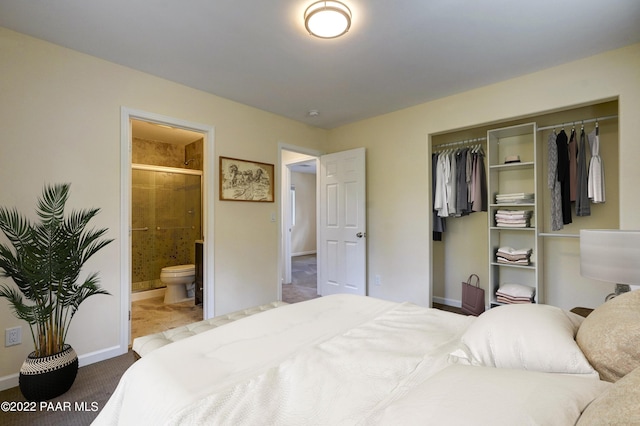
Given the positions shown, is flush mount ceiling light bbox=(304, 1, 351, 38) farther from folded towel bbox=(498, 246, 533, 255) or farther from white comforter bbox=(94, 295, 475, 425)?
folded towel bbox=(498, 246, 533, 255)

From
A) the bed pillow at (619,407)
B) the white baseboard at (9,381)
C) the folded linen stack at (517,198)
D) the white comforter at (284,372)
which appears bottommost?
the white baseboard at (9,381)

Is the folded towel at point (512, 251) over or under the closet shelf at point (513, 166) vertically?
under

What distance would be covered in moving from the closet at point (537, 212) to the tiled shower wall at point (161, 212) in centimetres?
402

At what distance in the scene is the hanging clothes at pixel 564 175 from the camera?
2.74 meters

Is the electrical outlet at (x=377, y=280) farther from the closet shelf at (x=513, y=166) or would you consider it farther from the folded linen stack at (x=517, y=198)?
the closet shelf at (x=513, y=166)

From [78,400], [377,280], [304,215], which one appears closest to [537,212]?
[377,280]

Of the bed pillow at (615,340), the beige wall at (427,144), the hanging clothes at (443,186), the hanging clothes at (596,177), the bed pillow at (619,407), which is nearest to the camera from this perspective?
the bed pillow at (619,407)

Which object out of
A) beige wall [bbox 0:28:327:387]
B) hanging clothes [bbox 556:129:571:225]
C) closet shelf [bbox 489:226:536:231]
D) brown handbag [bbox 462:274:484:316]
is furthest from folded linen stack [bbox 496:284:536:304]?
Result: beige wall [bbox 0:28:327:387]

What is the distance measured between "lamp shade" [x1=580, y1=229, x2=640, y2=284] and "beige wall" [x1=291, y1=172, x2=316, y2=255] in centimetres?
728

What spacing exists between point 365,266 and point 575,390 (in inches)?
123

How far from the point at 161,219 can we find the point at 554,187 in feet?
16.4

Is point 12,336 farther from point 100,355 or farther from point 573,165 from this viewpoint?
point 573,165

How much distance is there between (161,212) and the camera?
177 inches

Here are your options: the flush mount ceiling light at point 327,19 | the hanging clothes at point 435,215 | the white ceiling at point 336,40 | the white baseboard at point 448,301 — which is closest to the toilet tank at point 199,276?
the white ceiling at point 336,40
